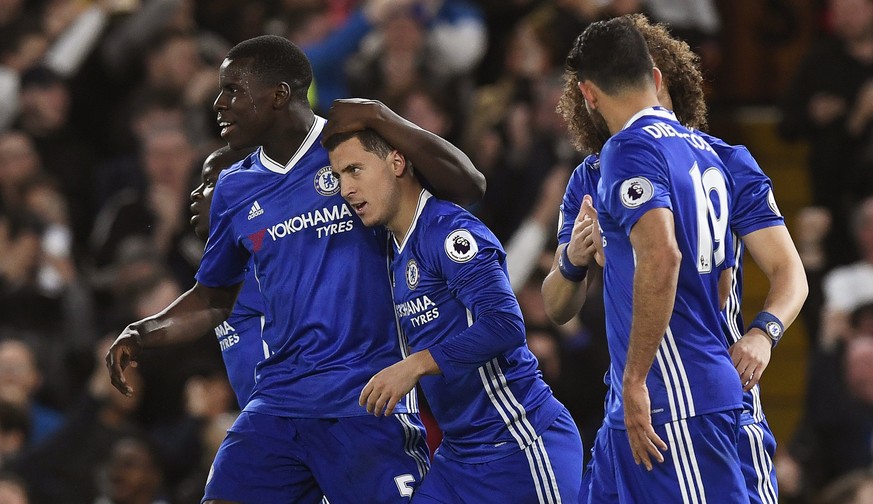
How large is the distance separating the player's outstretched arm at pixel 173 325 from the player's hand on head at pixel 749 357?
195 centimetres

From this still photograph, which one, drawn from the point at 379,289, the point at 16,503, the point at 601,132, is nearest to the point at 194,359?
the point at 16,503

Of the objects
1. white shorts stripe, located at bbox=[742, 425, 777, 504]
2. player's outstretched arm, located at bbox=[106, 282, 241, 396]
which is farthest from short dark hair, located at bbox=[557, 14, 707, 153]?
player's outstretched arm, located at bbox=[106, 282, 241, 396]

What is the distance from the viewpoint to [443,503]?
4918 millimetres

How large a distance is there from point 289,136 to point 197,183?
13.2 feet

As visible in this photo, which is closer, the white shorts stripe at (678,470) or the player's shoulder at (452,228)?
the white shorts stripe at (678,470)

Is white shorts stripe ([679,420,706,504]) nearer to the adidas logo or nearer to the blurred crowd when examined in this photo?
the adidas logo

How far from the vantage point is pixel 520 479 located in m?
4.90

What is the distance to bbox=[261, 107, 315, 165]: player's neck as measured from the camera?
205 inches

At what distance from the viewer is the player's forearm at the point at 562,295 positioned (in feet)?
16.5

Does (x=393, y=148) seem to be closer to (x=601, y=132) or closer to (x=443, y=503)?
(x=601, y=132)

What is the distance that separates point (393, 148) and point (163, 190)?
4713 millimetres

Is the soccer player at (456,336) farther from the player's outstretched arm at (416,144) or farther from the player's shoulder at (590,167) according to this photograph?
the player's shoulder at (590,167)

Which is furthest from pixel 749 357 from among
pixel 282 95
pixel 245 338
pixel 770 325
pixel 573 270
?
pixel 245 338

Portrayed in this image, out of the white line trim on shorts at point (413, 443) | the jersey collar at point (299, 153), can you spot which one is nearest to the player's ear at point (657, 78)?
the jersey collar at point (299, 153)
